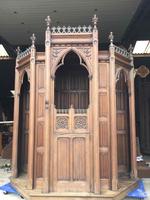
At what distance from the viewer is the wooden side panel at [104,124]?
5145 mm

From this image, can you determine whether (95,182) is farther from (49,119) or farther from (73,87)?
(73,87)

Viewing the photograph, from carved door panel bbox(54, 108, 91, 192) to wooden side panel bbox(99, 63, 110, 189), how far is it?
0.98 ft

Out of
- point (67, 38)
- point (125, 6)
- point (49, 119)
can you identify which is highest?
point (125, 6)

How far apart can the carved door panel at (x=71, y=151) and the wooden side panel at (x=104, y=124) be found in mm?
299

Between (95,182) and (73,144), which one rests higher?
(73,144)

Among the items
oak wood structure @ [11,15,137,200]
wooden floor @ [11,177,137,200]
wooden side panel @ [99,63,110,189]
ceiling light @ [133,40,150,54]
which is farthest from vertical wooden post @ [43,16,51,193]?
ceiling light @ [133,40,150,54]

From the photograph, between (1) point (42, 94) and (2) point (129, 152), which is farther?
(2) point (129, 152)

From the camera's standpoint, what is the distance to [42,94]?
545 centimetres

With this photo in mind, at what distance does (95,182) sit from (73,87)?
2627mm

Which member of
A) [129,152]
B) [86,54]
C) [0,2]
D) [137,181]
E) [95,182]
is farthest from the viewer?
[0,2]

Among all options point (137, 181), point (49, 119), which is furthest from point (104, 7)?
point (137, 181)

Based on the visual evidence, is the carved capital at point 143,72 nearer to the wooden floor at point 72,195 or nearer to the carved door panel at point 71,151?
the carved door panel at point 71,151

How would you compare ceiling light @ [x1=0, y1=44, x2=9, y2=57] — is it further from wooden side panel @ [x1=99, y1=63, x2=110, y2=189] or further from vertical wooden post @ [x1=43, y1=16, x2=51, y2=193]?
wooden side panel @ [x1=99, y1=63, x2=110, y2=189]

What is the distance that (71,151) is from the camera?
5129 millimetres
